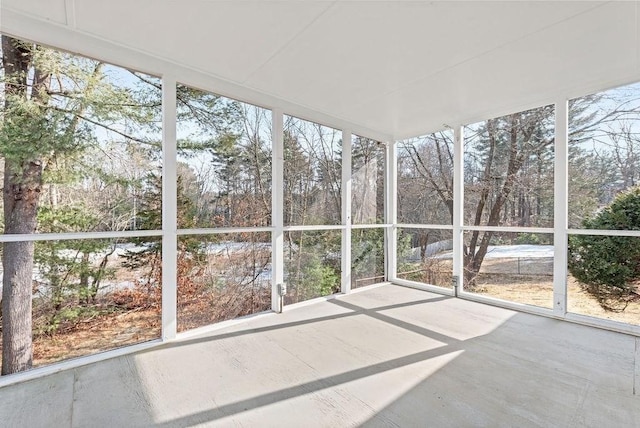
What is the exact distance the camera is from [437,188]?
204 inches

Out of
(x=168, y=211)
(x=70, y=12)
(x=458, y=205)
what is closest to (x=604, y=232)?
(x=458, y=205)

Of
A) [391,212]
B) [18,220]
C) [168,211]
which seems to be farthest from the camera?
Result: [391,212]

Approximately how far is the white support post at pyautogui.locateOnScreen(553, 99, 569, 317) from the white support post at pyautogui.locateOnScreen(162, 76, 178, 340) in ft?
14.1

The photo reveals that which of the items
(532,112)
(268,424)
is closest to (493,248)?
(532,112)

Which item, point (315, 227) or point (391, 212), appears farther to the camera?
point (391, 212)

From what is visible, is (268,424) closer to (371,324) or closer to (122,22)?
(371,324)

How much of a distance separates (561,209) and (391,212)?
2.48 m

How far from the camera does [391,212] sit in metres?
5.48

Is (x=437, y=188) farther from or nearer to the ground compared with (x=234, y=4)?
nearer to the ground

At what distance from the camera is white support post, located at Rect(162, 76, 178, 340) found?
2832mm

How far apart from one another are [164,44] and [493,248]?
4.84m

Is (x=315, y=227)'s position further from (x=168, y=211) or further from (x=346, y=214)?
(x=168, y=211)

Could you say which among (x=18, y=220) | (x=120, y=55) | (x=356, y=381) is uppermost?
(x=120, y=55)

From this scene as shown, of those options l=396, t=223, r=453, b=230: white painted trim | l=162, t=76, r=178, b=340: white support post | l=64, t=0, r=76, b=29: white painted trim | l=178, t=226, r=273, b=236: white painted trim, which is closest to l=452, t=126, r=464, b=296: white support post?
l=396, t=223, r=453, b=230: white painted trim
